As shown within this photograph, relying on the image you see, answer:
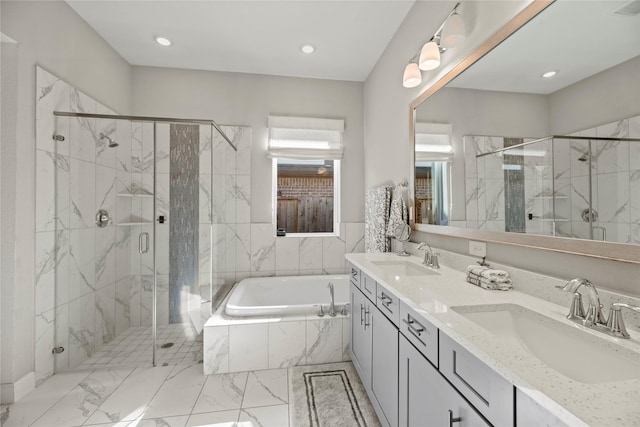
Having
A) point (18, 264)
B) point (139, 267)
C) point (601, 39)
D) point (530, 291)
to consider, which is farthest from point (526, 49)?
point (18, 264)

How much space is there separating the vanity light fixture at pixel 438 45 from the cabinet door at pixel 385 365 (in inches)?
58.8

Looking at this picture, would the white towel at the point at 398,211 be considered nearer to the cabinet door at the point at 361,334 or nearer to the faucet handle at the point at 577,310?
the cabinet door at the point at 361,334

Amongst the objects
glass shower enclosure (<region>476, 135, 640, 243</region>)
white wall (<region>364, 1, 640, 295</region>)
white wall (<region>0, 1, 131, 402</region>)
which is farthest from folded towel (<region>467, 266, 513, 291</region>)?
white wall (<region>0, 1, 131, 402</region>)

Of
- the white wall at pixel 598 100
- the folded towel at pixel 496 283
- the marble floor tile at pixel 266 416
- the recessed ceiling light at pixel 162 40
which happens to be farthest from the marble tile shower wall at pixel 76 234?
the white wall at pixel 598 100

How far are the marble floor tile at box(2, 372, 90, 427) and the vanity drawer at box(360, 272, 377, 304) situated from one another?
2022 millimetres

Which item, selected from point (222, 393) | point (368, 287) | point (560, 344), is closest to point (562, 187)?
point (560, 344)

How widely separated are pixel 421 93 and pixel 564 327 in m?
1.61

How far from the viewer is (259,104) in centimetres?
301

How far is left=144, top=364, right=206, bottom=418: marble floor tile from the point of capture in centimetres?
161

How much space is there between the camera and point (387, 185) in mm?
2492

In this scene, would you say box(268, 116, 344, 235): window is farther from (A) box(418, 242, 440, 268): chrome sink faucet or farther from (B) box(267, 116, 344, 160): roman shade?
(A) box(418, 242, 440, 268): chrome sink faucet

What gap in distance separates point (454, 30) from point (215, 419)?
2.52 metres

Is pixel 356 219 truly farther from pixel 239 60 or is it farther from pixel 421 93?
pixel 239 60

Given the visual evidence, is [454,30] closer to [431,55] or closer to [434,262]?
[431,55]
